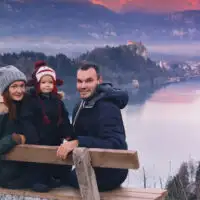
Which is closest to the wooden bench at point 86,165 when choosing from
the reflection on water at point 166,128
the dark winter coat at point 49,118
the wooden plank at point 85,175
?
the wooden plank at point 85,175

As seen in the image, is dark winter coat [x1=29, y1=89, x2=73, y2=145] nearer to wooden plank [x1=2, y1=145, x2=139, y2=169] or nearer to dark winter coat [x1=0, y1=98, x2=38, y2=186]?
dark winter coat [x1=0, y1=98, x2=38, y2=186]

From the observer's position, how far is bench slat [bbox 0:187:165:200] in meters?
2.79

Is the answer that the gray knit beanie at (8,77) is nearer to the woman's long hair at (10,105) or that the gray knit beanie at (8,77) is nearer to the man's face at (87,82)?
the woman's long hair at (10,105)

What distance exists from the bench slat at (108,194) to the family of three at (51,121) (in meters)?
0.04

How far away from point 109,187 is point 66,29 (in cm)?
472

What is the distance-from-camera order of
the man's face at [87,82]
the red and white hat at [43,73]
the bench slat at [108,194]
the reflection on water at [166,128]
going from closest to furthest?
the bench slat at [108,194], the man's face at [87,82], the red and white hat at [43,73], the reflection on water at [166,128]

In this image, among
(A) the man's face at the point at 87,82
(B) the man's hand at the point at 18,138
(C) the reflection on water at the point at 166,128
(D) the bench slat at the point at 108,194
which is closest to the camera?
(D) the bench slat at the point at 108,194

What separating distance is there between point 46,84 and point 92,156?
578 mm

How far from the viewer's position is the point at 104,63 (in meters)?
7.30

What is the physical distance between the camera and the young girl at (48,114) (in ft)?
10.0

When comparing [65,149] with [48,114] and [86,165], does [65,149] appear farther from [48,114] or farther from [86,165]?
[48,114]

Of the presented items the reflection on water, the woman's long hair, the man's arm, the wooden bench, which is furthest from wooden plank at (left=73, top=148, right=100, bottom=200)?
the reflection on water

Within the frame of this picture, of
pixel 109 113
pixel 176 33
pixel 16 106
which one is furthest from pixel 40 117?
pixel 176 33

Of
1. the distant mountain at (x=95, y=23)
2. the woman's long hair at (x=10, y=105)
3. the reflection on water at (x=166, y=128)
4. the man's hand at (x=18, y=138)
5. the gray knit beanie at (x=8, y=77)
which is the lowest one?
the reflection on water at (x=166, y=128)
